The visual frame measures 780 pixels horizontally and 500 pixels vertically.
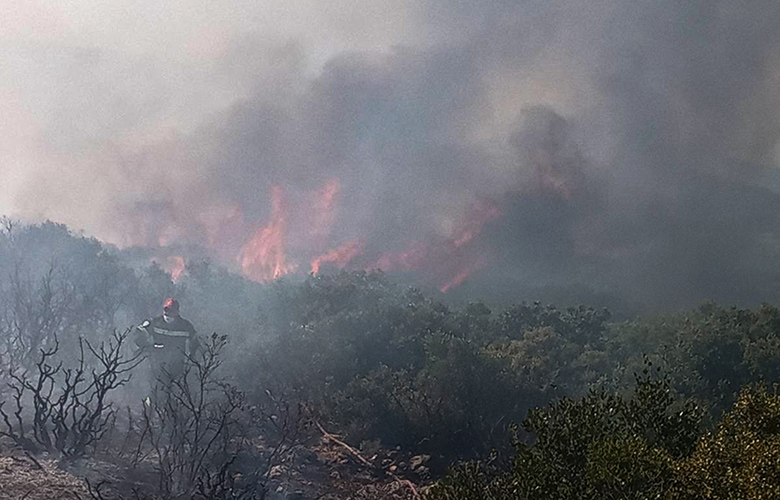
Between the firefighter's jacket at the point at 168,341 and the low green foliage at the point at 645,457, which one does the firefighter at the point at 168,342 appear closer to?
the firefighter's jacket at the point at 168,341

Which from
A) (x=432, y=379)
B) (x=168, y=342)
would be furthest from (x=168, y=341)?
(x=432, y=379)

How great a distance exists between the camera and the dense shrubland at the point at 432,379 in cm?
648

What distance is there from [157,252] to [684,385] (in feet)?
88.1

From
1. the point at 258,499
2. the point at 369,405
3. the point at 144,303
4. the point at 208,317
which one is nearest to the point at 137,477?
the point at 258,499

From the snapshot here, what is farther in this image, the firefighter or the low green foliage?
the firefighter

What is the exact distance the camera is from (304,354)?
1880 centimetres

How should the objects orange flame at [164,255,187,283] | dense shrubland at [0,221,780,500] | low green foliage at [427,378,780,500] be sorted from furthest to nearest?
orange flame at [164,255,187,283] → dense shrubland at [0,221,780,500] → low green foliage at [427,378,780,500]

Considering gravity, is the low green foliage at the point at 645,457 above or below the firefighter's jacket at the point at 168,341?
below

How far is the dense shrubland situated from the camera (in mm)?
6477

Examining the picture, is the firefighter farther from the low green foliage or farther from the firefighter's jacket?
the low green foliage

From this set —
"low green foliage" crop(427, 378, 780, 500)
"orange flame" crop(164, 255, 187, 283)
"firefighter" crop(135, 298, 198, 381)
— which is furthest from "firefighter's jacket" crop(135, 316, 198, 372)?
"orange flame" crop(164, 255, 187, 283)

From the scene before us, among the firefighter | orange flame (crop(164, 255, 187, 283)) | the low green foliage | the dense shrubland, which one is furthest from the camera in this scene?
orange flame (crop(164, 255, 187, 283))

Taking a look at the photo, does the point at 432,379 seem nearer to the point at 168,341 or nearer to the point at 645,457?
the point at 168,341

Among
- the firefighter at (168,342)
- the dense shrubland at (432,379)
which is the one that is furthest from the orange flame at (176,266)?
the firefighter at (168,342)
